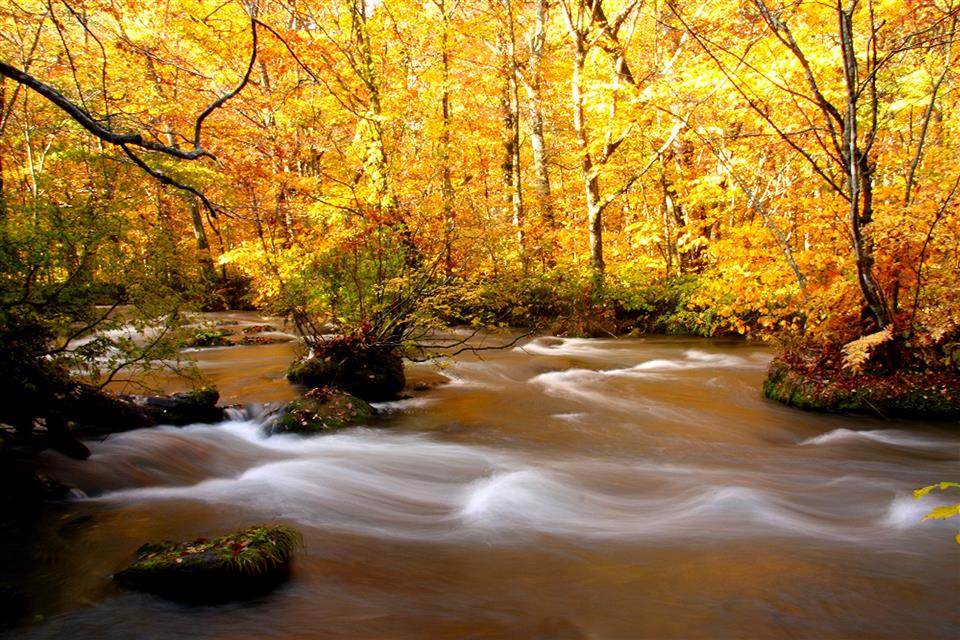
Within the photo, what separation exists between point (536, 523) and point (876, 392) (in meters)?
5.08

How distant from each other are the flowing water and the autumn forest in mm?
1325

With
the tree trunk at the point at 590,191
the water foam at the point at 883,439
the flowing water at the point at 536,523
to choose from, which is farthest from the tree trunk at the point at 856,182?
the tree trunk at the point at 590,191

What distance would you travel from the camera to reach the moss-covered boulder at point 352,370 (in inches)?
336

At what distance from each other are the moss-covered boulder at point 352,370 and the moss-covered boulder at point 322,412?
2.14 ft

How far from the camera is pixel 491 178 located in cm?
2073

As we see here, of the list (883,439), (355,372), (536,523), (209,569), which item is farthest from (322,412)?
(883,439)

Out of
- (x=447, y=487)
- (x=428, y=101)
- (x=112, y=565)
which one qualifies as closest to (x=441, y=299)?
(x=447, y=487)

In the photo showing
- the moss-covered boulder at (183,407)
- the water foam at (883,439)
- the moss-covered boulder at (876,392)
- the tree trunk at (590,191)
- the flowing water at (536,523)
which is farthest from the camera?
the tree trunk at (590,191)

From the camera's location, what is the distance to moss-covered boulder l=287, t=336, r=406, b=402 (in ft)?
28.0

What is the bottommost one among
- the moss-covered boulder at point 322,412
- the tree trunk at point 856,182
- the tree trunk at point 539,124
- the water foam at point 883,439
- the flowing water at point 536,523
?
the flowing water at point 536,523

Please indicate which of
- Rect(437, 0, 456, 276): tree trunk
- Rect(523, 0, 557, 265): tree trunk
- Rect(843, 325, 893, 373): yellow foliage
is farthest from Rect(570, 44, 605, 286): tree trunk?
Rect(843, 325, 893, 373): yellow foliage

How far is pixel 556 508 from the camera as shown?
4953mm

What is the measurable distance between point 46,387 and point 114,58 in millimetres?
10274

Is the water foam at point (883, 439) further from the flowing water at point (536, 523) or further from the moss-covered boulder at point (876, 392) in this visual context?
the moss-covered boulder at point (876, 392)
